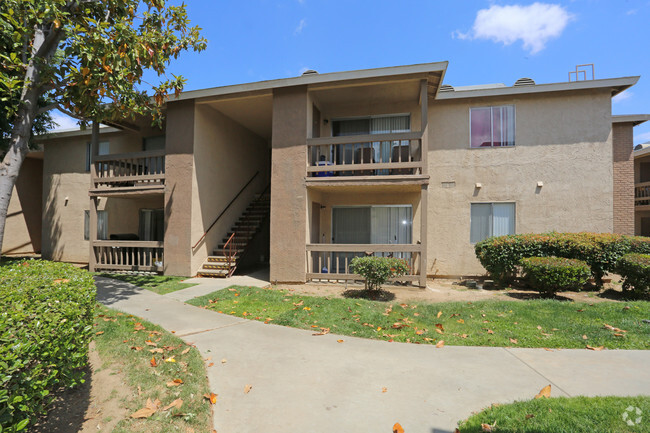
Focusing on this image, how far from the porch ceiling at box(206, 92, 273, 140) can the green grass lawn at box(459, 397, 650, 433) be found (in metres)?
9.53

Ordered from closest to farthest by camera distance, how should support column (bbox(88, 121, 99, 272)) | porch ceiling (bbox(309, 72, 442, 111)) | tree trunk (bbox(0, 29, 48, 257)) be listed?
1. tree trunk (bbox(0, 29, 48, 257))
2. porch ceiling (bbox(309, 72, 442, 111))
3. support column (bbox(88, 121, 99, 272))

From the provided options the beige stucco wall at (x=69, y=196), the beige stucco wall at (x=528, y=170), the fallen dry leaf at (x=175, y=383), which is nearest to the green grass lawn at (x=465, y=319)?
the fallen dry leaf at (x=175, y=383)

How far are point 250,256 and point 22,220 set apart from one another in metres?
12.1

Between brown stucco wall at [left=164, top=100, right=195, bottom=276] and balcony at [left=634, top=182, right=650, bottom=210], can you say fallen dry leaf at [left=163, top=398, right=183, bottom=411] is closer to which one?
brown stucco wall at [left=164, top=100, right=195, bottom=276]

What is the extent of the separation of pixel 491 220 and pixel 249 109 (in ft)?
29.4

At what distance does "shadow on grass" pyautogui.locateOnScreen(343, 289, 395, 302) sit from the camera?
780 centimetres

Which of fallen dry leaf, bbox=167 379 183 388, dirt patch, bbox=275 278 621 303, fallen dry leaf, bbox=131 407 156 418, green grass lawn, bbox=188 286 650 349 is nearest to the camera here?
fallen dry leaf, bbox=131 407 156 418

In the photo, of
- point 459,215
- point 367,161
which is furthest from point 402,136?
point 459,215

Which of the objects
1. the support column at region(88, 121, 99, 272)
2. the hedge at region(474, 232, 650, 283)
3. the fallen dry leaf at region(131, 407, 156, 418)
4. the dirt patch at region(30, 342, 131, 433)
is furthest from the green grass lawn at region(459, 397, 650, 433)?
the support column at region(88, 121, 99, 272)

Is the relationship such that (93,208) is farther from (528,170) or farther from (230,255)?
(528,170)

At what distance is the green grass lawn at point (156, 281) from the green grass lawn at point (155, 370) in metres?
2.95

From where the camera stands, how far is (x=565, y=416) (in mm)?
2822

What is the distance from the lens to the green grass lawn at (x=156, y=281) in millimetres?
8797

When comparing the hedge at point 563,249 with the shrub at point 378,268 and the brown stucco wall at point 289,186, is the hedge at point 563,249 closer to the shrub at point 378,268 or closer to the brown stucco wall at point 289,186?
the shrub at point 378,268
